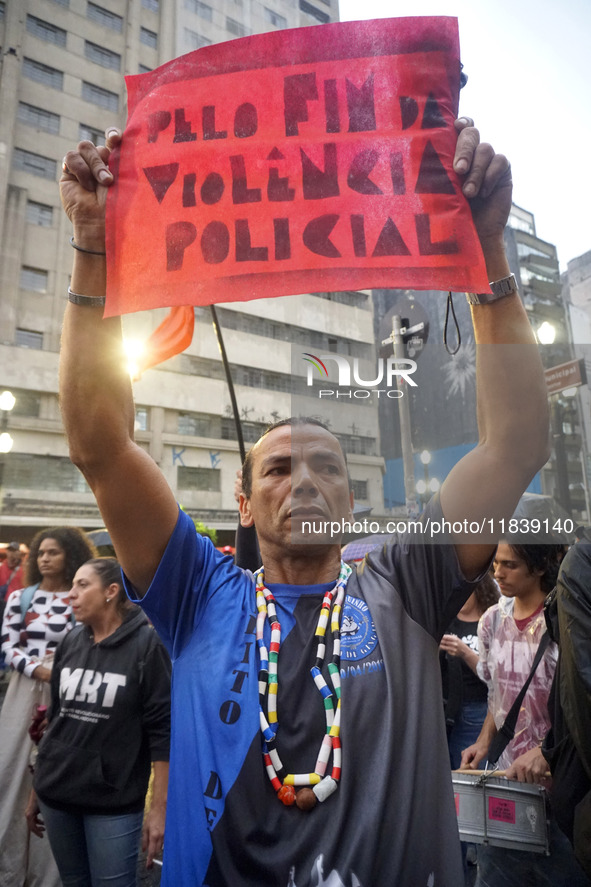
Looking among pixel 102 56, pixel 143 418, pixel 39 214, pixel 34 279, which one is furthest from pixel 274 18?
pixel 143 418

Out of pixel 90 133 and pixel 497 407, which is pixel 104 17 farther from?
pixel 497 407

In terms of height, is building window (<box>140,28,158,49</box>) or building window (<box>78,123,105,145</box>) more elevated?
building window (<box>140,28,158,49</box>)

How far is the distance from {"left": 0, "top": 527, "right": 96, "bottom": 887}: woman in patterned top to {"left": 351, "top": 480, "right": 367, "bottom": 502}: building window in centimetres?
260

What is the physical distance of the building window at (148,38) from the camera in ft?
101

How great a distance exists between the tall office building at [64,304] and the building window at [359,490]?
853 inches

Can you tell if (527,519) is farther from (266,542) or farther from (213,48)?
(213,48)

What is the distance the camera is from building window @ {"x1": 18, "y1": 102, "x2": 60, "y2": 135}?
88.8 feet

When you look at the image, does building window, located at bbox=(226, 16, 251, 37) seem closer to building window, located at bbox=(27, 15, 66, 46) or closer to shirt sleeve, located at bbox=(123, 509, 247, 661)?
building window, located at bbox=(27, 15, 66, 46)

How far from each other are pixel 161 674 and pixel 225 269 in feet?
7.54

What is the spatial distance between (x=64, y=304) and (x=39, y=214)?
4627 millimetres

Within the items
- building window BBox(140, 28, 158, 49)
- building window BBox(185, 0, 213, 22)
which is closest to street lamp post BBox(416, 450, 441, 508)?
building window BBox(140, 28, 158, 49)

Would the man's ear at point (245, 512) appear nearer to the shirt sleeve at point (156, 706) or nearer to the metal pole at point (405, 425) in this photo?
the metal pole at point (405, 425)

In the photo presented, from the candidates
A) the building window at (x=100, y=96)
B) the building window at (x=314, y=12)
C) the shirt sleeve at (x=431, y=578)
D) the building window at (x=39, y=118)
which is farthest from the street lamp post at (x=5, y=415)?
the building window at (x=314, y=12)

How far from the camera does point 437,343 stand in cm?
232
